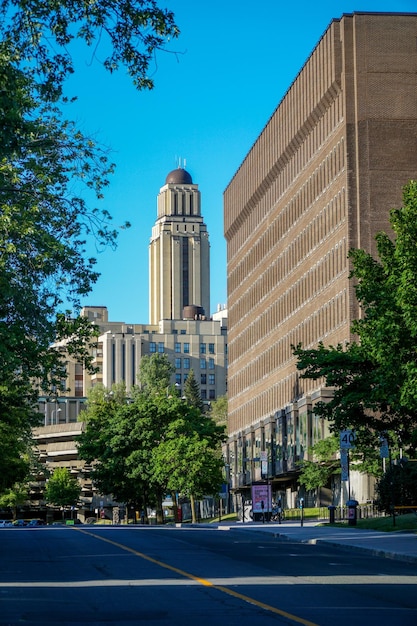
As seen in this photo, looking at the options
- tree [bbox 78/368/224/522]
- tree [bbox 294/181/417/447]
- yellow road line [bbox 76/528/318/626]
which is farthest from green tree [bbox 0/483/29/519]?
yellow road line [bbox 76/528/318/626]

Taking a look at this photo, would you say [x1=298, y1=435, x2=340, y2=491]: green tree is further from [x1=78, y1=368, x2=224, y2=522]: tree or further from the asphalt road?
the asphalt road

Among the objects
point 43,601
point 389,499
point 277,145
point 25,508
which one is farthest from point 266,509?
point 25,508

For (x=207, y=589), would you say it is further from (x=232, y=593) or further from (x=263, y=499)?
(x=263, y=499)

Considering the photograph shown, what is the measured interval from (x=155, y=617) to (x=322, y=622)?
7.10 feet

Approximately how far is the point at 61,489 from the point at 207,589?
159 m

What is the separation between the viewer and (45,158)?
29.9 metres

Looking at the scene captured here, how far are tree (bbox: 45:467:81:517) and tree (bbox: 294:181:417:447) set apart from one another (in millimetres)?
132345

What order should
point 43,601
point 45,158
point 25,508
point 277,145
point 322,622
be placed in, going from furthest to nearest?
point 25,508 → point 277,145 → point 45,158 → point 43,601 → point 322,622

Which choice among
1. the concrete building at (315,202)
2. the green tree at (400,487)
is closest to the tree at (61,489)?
the concrete building at (315,202)

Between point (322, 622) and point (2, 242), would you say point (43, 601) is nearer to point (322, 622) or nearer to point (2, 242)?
point (322, 622)

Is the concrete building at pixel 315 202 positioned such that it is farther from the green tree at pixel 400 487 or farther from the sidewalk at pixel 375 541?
the sidewalk at pixel 375 541

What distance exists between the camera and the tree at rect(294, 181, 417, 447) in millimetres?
35844

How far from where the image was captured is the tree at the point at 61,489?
174875 mm

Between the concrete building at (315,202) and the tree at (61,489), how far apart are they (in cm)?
5379
